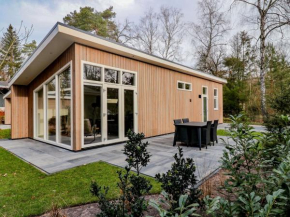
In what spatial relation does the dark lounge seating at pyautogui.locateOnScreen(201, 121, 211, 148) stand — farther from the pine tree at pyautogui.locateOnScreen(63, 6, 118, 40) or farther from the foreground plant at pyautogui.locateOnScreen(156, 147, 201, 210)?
the pine tree at pyautogui.locateOnScreen(63, 6, 118, 40)

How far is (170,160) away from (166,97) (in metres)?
4.40

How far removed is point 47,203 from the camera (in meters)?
2.28

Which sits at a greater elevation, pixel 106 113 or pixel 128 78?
pixel 128 78

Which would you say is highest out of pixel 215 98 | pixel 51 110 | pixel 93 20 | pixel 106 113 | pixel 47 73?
pixel 93 20

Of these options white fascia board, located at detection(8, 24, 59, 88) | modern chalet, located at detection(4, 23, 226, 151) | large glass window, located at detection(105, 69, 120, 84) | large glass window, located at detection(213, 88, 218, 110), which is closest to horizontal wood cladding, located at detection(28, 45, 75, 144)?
modern chalet, located at detection(4, 23, 226, 151)

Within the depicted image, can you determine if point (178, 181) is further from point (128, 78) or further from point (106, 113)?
point (128, 78)

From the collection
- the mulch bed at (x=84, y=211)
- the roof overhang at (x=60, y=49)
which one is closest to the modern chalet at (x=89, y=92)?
the roof overhang at (x=60, y=49)

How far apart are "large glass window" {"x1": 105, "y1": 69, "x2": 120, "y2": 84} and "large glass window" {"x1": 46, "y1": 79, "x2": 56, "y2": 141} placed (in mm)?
1860

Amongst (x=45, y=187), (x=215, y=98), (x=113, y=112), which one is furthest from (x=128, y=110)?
(x=215, y=98)

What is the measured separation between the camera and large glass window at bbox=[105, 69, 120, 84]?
5727mm

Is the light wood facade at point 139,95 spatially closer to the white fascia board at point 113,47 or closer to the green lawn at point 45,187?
the white fascia board at point 113,47

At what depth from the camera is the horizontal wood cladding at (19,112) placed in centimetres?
737

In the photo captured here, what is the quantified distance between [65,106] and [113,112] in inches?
58.1

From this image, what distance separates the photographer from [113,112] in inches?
230
